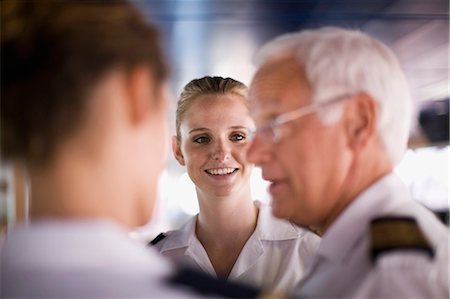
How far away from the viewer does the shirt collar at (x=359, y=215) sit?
1.10 m

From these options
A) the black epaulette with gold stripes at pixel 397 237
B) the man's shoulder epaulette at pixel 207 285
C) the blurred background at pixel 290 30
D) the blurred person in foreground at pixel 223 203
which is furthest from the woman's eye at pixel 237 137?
the man's shoulder epaulette at pixel 207 285

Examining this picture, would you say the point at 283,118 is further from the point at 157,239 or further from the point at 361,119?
the point at 157,239

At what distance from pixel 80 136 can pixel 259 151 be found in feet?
1.75

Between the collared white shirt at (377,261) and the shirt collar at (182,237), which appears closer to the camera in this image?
the collared white shirt at (377,261)

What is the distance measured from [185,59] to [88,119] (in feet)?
2.31

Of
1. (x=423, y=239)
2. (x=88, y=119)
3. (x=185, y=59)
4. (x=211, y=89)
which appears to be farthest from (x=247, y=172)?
(x=88, y=119)

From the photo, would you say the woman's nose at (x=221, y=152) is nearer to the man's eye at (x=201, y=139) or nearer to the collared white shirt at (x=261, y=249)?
the man's eye at (x=201, y=139)

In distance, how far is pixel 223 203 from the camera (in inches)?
68.3

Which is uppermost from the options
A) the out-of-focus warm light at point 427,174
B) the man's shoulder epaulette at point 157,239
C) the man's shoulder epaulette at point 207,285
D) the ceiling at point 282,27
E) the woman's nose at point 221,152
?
the ceiling at point 282,27

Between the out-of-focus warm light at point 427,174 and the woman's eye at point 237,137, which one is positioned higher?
the woman's eye at point 237,137

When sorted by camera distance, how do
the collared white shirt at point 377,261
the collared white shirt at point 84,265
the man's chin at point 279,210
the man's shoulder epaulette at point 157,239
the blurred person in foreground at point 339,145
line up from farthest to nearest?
the man's shoulder epaulette at point 157,239 → the man's chin at point 279,210 → the blurred person in foreground at point 339,145 → the collared white shirt at point 377,261 → the collared white shirt at point 84,265

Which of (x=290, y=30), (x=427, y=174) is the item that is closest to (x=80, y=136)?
(x=290, y=30)

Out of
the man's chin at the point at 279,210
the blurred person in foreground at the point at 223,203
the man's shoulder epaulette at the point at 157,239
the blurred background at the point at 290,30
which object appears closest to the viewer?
the man's chin at the point at 279,210

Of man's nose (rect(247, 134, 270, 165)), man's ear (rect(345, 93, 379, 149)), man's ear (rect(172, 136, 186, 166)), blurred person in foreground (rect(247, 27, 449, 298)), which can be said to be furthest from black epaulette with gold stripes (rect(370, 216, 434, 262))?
man's ear (rect(172, 136, 186, 166))
